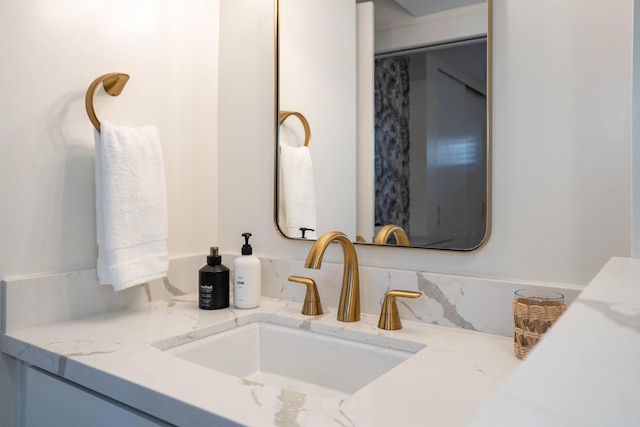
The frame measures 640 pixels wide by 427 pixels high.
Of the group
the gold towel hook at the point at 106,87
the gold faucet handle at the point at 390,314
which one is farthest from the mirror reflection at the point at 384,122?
the gold towel hook at the point at 106,87

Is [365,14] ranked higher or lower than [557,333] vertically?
higher

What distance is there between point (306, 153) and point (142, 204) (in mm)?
442

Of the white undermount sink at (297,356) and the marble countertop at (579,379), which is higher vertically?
the marble countertop at (579,379)

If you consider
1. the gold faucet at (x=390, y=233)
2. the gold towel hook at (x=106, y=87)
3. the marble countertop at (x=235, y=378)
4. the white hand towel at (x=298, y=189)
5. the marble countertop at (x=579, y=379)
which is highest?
the gold towel hook at (x=106, y=87)

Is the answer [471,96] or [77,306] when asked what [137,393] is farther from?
[471,96]

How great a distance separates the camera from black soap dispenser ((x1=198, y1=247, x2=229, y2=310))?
124cm

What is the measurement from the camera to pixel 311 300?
1.18 m

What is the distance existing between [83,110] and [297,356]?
0.78 meters

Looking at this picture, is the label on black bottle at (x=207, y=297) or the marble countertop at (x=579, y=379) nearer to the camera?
the marble countertop at (x=579, y=379)

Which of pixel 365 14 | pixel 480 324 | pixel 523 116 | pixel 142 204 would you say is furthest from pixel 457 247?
pixel 142 204

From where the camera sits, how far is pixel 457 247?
106cm

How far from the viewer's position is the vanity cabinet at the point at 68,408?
79 cm

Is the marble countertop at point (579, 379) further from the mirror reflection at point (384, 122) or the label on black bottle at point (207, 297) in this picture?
the label on black bottle at point (207, 297)

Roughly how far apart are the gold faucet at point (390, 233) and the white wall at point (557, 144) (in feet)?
0.16
